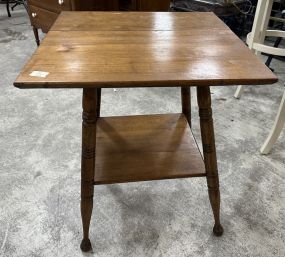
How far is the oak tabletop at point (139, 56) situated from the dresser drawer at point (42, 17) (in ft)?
4.27

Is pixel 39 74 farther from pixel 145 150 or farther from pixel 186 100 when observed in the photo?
pixel 186 100

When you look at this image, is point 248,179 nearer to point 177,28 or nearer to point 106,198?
point 106,198

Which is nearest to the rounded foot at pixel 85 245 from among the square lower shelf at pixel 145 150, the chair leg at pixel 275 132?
the square lower shelf at pixel 145 150

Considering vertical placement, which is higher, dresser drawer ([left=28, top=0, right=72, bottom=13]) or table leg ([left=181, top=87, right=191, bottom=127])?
dresser drawer ([left=28, top=0, right=72, bottom=13])

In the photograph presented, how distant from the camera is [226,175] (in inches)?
50.4

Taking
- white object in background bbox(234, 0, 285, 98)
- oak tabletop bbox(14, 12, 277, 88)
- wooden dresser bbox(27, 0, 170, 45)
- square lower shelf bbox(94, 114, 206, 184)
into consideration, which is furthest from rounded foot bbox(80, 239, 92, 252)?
wooden dresser bbox(27, 0, 170, 45)

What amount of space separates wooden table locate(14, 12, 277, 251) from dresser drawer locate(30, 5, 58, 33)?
4.20 ft

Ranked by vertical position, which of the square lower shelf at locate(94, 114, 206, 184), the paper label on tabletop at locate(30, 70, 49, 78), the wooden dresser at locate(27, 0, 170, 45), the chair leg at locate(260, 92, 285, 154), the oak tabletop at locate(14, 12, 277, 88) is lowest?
the chair leg at locate(260, 92, 285, 154)

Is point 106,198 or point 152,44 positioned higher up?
point 152,44

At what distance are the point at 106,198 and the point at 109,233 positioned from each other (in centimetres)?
17

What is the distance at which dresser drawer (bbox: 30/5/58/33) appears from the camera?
217cm

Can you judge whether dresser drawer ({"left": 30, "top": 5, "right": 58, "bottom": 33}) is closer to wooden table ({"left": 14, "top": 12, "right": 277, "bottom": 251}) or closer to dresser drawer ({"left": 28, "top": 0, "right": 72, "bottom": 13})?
dresser drawer ({"left": 28, "top": 0, "right": 72, "bottom": 13})

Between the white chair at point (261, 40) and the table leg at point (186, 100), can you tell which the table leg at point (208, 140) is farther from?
the white chair at point (261, 40)

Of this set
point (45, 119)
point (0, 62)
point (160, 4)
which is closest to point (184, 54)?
point (45, 119)
